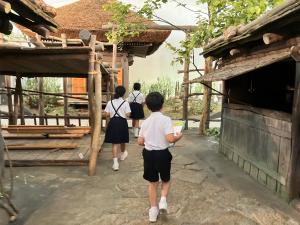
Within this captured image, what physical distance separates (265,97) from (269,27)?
3.86 meters

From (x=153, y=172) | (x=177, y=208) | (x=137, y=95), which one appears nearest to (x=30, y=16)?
(x=153, y=172)

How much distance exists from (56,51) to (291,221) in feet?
16.4

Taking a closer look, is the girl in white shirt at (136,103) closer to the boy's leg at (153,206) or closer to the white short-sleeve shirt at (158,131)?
the white short-sleeve shirt at (158,131)

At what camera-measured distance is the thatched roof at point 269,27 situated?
4.51 meters

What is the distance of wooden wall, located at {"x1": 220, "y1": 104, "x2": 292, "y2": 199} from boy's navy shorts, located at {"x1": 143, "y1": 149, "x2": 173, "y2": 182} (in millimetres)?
2267

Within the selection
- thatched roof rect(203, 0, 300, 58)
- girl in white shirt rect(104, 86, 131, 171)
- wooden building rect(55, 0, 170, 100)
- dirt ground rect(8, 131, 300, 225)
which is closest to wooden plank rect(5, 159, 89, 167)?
dirt ground rect(8, 131, 300, 225)

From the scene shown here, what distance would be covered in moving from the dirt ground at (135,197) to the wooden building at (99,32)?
26.6 feet

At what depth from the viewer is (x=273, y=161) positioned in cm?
596

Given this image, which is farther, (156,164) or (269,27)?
(269,27)

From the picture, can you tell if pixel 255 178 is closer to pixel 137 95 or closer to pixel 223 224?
pixel 223 224

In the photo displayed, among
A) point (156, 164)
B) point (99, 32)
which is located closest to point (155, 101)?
point (156, 164)

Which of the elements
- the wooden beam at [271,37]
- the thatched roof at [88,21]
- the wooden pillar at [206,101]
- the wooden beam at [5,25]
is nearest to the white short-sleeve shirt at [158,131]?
the wooden beam at [271,37]

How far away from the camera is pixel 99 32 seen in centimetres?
1497

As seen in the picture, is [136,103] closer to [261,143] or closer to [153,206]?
[261,143]
